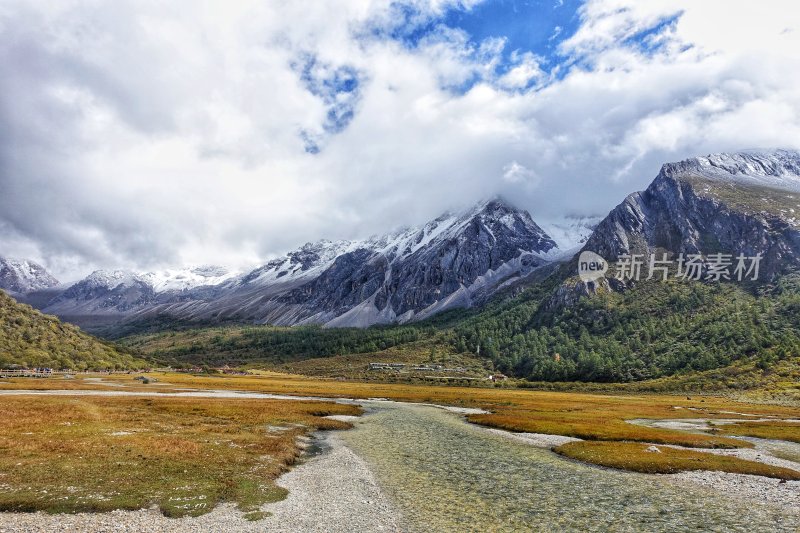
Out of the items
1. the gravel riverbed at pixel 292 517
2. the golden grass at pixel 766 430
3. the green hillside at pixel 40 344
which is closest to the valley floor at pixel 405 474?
the gravel riverbed at pixel 292 517

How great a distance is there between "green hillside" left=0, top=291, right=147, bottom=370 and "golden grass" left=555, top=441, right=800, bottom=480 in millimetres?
175369

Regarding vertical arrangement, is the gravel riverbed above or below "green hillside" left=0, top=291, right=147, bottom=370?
below

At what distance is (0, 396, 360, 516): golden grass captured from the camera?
85.8 ft

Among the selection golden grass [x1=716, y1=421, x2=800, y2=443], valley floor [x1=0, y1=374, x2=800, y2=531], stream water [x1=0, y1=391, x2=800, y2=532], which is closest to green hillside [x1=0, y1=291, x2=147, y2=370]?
valley floor [x1=0, y1=374, x2=800, y2=531]

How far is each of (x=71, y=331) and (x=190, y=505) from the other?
218 metres

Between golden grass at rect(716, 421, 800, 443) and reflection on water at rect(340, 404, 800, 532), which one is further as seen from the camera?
golden grass at rect(716, 421, 800, 443)

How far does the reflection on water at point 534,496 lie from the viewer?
27.0 meters

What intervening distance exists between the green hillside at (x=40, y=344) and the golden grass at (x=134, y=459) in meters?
119

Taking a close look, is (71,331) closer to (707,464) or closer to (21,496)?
(21,496)

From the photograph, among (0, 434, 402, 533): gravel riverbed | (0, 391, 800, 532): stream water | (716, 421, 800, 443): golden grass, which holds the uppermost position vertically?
(0, 434, 402, 533): gravel riverbed

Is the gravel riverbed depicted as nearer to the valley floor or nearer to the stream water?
the valley floor

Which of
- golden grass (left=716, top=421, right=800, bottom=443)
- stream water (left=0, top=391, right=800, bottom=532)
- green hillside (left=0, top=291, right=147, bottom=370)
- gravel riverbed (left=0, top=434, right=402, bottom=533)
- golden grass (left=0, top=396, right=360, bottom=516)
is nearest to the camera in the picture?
gravel riverbed (left=0, top=434, right=402, bottom=533)

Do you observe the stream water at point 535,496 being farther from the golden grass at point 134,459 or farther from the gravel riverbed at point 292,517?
the golden grass at point 134,459

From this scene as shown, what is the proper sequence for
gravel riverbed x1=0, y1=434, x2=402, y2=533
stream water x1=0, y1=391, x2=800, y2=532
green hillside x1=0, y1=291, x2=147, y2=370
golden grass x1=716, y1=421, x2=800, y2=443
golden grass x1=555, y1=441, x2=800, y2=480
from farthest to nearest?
green hillside x1=0, y1=291, x2=147, y2=370 < golden grass x1=716, y1=421, x2=800, y2=443 < golden grass x1=555, y1=441, x2=800, y2=480 < stream water x1=0, y1=391, x2=800, y2=532 < gravel riverbed x1=0, y1=434, x2=402, y2=533
